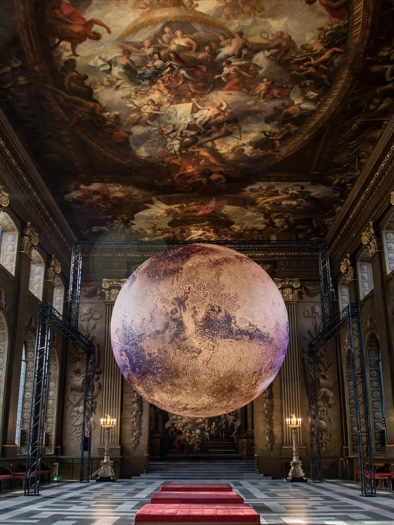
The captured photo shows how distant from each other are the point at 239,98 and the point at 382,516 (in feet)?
29.8

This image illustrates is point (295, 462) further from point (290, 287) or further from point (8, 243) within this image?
point (8, 243)

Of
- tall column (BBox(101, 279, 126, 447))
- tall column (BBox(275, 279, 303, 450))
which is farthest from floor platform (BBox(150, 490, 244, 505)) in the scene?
tall column (BBox(101, 279, 126, 447))

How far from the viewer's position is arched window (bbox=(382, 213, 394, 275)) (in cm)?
1612

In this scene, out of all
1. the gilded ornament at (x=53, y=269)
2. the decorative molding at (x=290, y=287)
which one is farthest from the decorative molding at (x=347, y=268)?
the gilded ornament at (x=53, y=269)

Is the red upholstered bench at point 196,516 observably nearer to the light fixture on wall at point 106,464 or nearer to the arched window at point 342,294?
the light fixture on wall at point 106,464

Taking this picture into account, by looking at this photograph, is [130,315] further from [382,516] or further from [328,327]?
[328,327]

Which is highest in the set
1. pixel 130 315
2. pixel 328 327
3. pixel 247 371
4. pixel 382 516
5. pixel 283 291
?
pixel 283 291

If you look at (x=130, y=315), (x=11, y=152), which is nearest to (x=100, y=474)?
(x=11, y=152)

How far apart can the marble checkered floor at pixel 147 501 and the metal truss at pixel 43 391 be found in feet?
2.42

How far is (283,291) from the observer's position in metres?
22.5

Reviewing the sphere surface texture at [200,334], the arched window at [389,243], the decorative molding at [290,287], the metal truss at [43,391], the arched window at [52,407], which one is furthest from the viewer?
the decorative molding at [290,287]

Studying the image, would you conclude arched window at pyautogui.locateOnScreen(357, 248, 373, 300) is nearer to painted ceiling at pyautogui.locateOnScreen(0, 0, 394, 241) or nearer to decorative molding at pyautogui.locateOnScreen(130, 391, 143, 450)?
painted ceiling at pyautogui.locateOnScreen(0, 0, 394, 241)

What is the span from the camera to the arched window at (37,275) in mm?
18984

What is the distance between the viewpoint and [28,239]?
1678 centimetres
